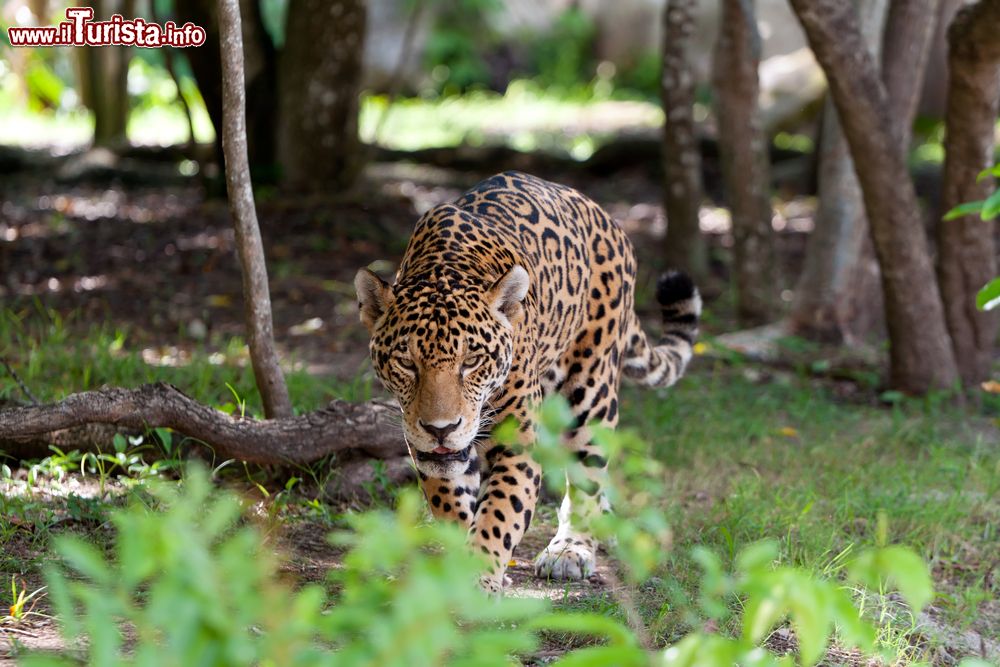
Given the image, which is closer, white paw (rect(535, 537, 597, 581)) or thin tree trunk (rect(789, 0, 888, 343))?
white paw (rect(535, 537, 597, 581))

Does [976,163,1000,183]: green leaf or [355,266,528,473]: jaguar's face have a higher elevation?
[976,163,1000,183]: green leaf

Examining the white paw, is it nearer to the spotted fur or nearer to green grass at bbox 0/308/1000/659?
the spotted fur

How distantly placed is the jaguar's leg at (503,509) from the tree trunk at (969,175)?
13.7 feet

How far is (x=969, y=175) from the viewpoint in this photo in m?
7.82

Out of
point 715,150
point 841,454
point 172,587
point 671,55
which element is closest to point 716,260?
point 671,55

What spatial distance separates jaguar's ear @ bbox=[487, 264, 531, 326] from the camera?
4.66m

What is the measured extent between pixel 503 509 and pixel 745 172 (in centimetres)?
538

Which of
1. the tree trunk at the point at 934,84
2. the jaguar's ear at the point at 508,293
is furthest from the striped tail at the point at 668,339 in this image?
the tree trunk at the point at 934,84

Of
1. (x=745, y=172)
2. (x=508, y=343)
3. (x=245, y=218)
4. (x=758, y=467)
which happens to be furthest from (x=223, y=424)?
(x=745, y=172)

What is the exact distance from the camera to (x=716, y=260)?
11703 mm

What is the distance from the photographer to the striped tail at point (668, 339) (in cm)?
607

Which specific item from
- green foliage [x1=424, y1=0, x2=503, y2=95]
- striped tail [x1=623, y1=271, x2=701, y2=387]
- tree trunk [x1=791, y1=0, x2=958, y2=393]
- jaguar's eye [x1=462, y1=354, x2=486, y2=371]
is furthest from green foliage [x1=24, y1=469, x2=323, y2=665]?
green foliage [x1=424, y1=0, x2=503, y2=95]

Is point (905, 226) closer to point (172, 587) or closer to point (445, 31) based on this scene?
point (172, 587)

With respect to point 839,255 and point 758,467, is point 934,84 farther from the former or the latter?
point 758,467
